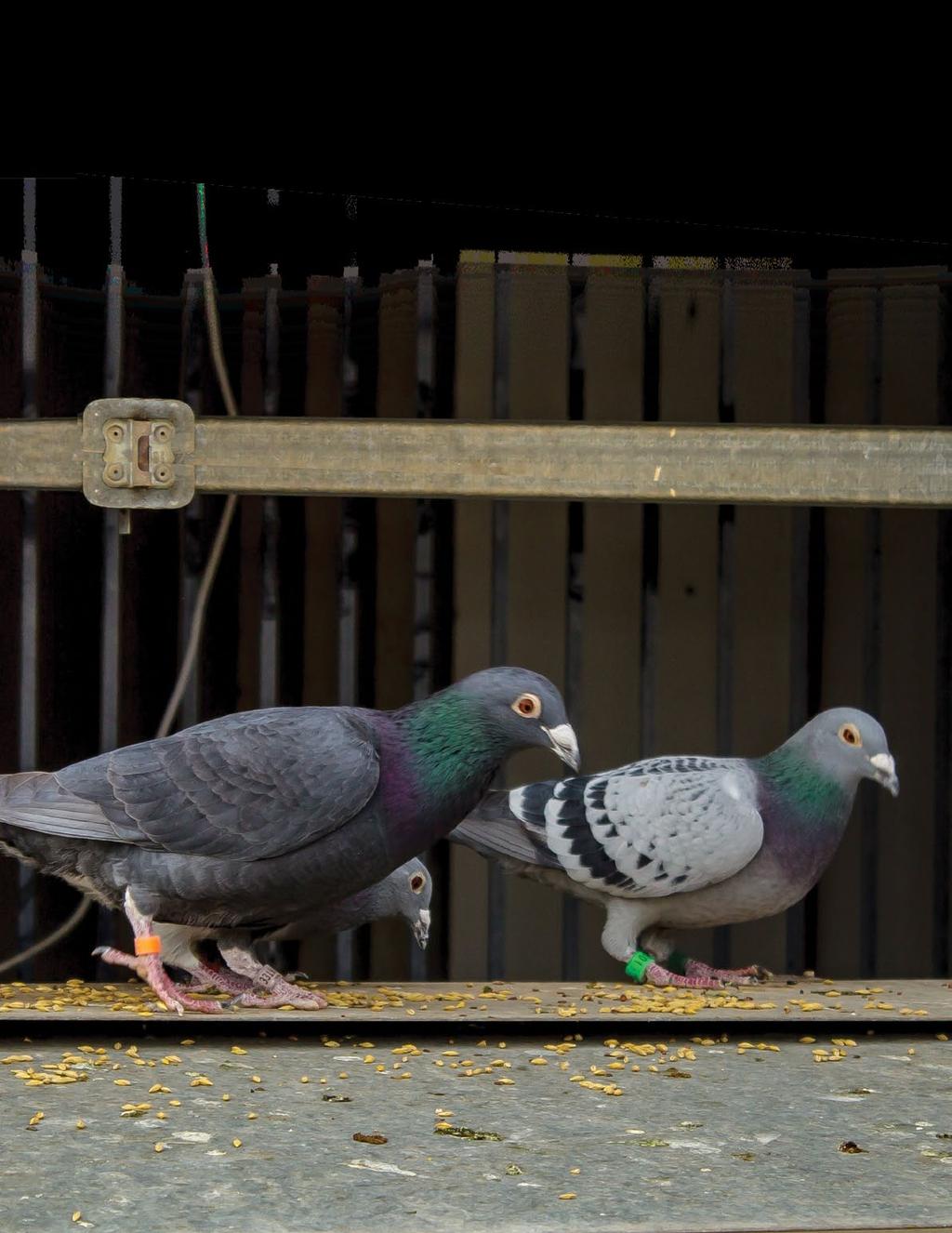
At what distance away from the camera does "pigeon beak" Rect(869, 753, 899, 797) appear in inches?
145

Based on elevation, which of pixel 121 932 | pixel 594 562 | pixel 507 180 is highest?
pixel 507 180

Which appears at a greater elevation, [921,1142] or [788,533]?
[788,533]

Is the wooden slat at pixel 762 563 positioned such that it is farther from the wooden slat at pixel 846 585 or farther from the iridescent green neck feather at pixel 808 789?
the iridescent green neck feather at pixel 808 789

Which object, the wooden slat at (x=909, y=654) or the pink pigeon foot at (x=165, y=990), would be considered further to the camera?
the wooden slat at (x=909, y=654)

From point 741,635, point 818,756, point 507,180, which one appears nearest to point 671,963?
point 818,756

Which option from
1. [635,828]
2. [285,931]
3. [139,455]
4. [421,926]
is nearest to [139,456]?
[139,455]

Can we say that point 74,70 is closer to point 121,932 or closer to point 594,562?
point 594,562

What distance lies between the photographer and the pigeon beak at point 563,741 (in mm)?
3238

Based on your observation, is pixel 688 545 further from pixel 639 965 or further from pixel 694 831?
pixel 639 965

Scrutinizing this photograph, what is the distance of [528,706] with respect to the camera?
3.26 m

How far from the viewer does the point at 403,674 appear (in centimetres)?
446

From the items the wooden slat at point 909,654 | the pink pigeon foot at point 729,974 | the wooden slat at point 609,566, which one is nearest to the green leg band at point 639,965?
the pink pigeon foot at point 729,974

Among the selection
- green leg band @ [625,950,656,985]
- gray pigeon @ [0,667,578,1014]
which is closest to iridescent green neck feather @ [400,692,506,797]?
gray pigeon @ [0,667,578,1014]

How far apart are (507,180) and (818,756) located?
57.4 inches
